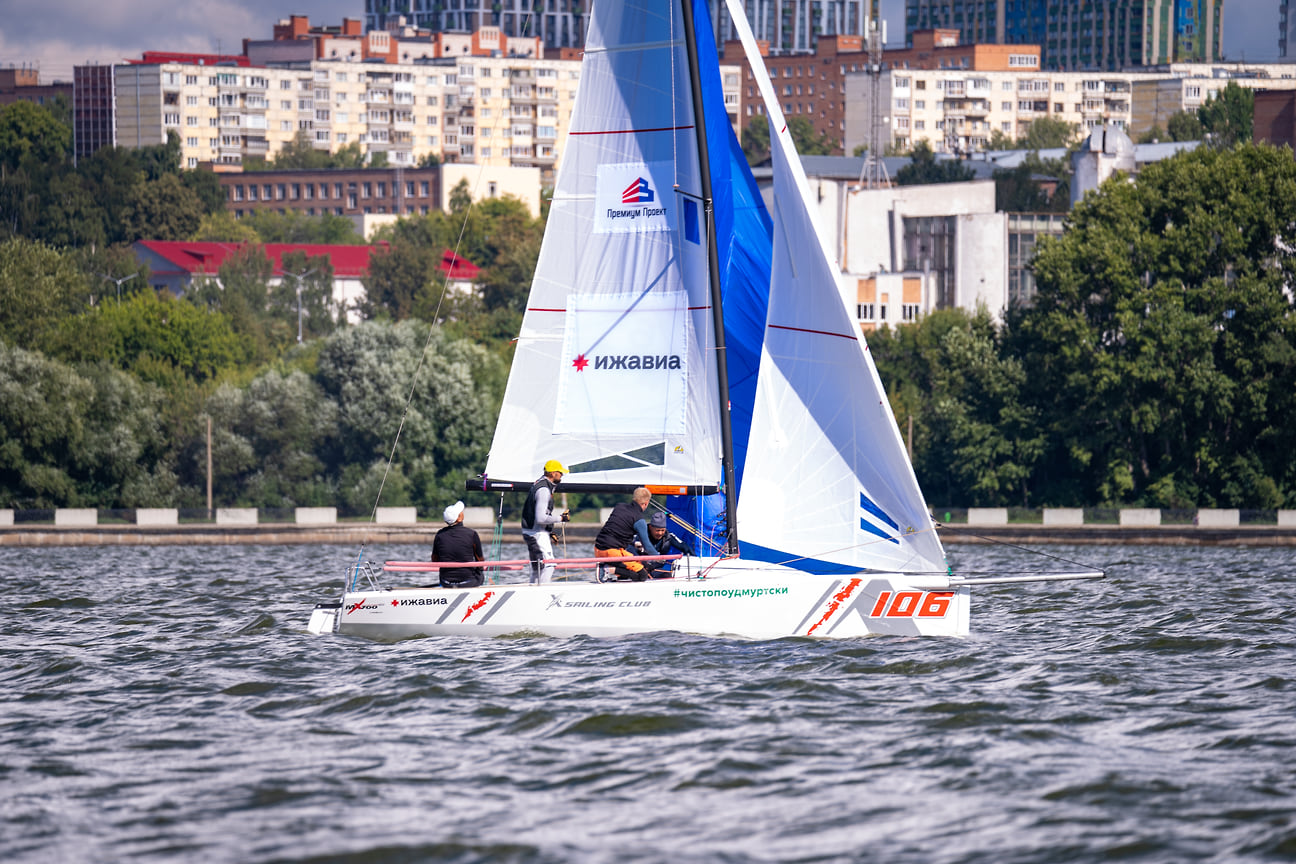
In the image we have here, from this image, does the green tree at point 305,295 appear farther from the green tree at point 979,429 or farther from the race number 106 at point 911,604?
the race number 106 at point 911,604

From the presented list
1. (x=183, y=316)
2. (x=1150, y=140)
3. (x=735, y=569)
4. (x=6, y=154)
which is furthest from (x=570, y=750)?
(x=1150, y=140)

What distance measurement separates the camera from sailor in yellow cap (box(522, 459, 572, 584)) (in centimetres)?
2342

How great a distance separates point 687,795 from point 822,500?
8357 mm

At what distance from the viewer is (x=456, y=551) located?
23625 millimetres

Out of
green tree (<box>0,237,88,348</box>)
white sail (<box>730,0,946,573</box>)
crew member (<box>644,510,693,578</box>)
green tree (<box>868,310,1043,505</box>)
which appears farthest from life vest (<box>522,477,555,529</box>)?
green tree (<box>0,237,88,348</box>)

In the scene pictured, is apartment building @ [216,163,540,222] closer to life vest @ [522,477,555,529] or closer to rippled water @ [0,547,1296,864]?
life vest @ [522,477,555,529]

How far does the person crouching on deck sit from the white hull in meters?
0.72

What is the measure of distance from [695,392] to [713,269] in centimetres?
155

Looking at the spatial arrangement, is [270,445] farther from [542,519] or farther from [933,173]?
[933,173]

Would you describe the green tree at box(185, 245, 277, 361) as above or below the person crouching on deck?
above

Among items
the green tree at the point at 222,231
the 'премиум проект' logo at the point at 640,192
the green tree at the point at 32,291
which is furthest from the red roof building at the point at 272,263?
the 'премиум проект' logo at the point at 640,192

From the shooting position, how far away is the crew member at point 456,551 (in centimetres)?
2366

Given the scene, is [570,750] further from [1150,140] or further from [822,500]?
[1150,140]

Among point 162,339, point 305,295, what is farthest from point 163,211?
point 162,339
